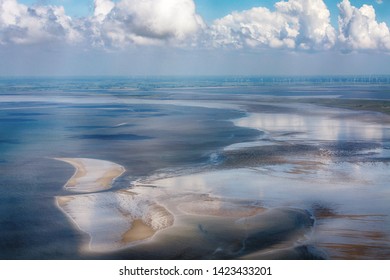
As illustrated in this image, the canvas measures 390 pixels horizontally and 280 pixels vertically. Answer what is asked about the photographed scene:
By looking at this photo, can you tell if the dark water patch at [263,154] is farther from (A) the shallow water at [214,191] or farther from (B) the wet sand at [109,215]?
(B) the wet sand at [109,215]

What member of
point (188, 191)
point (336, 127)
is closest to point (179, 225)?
point (188, 191)

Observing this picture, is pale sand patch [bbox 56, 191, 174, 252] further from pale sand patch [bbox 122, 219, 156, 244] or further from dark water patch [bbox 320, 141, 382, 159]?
dark water patch [bbox 320, 141, 382, 159]

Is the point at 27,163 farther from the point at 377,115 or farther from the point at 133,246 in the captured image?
the point at 377,115

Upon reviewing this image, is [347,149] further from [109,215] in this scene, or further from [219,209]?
[109,215]

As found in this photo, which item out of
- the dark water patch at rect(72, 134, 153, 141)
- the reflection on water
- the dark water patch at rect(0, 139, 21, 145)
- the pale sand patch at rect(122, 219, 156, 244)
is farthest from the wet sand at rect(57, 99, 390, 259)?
the dark water patch at rect(0, 139, 21, 145)

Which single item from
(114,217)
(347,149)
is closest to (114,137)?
(347,149)

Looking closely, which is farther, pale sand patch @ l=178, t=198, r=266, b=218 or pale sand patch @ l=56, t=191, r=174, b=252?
pale sand patch @ l=178, t=198, r=266, b=218
